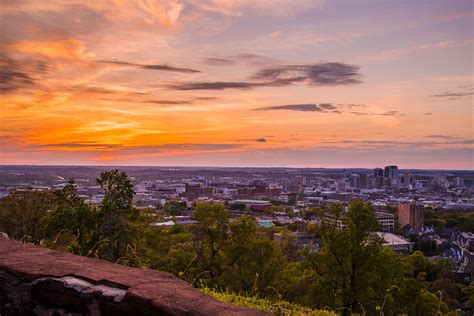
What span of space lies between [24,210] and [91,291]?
22734 mm

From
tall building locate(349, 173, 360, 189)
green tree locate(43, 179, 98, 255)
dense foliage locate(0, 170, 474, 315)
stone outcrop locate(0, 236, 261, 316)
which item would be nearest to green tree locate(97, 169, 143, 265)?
dense foliage locate(0, 170, 474, 315)

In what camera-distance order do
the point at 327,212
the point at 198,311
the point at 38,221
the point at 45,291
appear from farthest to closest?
the point at 38,221 < the point at 327,212 < the point at 45,291 < the point at 198,311

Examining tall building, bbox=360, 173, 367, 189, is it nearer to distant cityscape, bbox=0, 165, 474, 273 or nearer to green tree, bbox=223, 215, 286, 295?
distant cityscape, bbox=0, 165, 474, 273

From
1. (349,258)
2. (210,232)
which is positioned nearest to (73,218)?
(210,232)

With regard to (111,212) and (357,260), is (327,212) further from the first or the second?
(111,212)

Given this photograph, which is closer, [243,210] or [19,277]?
[19,277]

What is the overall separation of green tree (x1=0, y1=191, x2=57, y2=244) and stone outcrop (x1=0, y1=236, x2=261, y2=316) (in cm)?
1985

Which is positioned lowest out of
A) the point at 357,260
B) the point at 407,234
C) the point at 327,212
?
the point at 407,234

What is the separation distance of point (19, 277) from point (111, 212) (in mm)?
14297

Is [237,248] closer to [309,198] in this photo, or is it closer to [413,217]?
[413,217]

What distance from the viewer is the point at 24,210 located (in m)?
23.3

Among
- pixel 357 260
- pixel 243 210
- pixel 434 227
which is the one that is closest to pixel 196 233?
pixel 357 260

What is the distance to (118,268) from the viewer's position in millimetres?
3752

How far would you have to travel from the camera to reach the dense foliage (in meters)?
17.1
